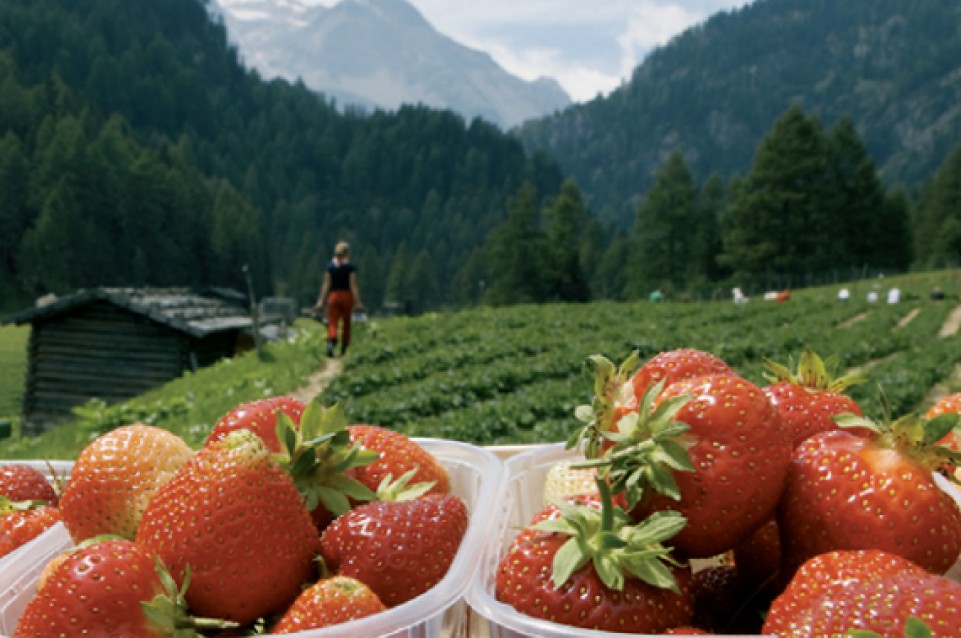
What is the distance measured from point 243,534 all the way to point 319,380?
1230 centimetres

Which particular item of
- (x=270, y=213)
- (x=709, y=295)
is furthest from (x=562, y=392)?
(x=270, y=213)

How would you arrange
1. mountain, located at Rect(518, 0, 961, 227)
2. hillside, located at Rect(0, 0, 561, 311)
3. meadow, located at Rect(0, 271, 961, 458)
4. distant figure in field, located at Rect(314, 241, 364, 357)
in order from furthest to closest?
mountain, located at Rect(518, 0, 961, 227), hillside, located at Rect(0, 0, 561, 311), distant figure in field, located at Rect(314, 241, 364, 357), meadow, located at Rect(0, 271, 961, 458)

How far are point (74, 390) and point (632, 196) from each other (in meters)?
165

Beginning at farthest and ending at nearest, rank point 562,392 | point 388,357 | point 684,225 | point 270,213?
point 270,213
point 684,225
point 388,357
point 562,392

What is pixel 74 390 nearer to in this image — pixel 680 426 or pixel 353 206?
pixel 680 426

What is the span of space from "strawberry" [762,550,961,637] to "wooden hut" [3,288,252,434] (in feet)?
74.1

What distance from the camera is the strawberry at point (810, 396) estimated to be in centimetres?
142

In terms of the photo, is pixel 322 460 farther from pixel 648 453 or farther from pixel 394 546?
pixel 648 453

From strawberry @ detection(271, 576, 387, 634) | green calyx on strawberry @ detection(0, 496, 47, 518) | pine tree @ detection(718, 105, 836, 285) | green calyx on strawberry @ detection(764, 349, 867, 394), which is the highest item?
pine tree @ detection(718, 105, 836, 285)

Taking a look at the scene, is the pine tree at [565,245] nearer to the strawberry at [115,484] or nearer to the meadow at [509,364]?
the meadow at [509,364]

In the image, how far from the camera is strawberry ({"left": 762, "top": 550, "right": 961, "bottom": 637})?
3.13ft

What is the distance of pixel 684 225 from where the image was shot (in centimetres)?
6125

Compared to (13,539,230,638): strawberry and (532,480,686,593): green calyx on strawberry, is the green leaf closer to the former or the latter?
(532,480,686,593): green calyx on strawberry

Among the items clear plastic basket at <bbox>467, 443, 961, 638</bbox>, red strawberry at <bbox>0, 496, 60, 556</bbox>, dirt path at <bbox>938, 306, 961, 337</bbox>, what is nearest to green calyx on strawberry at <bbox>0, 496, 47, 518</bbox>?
red strawberry at <bbox>0, 496, 60, 556</bbox>
